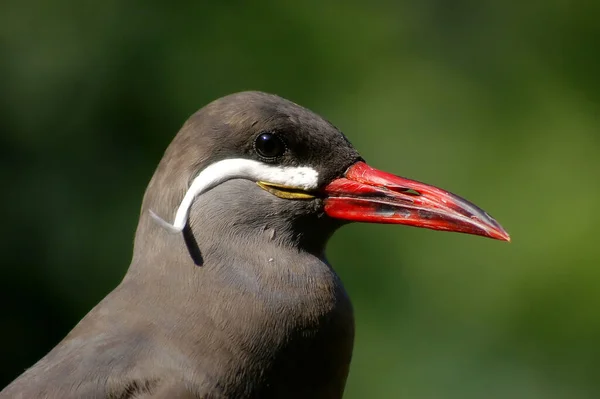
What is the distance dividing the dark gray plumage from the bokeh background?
2715 millimetres

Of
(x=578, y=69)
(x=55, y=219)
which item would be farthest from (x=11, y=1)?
(x=578, y=69)

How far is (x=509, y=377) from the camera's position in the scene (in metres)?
6.23

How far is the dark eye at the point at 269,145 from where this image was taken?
3.71m

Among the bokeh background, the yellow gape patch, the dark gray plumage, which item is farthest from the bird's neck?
the bokeh background

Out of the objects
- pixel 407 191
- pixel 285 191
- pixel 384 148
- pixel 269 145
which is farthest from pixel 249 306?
pixel 384 148

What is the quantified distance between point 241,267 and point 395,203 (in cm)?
51

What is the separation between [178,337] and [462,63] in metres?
4.41

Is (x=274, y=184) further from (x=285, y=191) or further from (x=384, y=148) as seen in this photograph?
(x=384, y=148)

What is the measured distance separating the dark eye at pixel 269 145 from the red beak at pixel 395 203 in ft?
0.62

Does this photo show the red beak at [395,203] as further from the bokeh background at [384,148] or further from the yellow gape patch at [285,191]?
the bokeh background at [384,148]

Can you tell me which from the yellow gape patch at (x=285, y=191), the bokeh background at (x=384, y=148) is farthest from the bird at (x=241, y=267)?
the bokeh background at (x=384, y=148)

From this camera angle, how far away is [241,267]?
3656mm

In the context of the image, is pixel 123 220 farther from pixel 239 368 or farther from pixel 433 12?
pixel 239 368

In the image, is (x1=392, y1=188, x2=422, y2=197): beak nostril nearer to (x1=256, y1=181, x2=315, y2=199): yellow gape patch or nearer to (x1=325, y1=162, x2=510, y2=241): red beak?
(x1=325, y1=162, x2=510, y2=241): red beak
